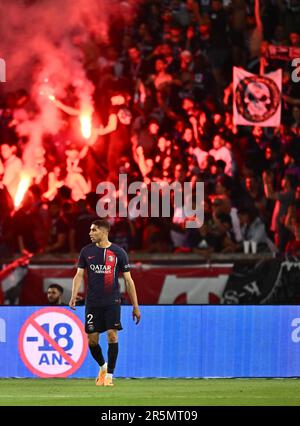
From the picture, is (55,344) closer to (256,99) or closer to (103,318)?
(103,318)

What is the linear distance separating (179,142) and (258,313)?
575 cm

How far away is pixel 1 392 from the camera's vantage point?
12859 mm

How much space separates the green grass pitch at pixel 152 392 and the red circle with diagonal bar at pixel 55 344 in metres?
0.35

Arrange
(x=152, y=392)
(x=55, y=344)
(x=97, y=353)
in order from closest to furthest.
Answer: (x=152, y=392) → (x=97, y=353) → (x=55, y=344)

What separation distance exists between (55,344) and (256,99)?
7067 mm

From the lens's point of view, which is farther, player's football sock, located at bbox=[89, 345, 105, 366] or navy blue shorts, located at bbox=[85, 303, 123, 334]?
player's football sock, located at bbox=[89, 345, 105, 366]

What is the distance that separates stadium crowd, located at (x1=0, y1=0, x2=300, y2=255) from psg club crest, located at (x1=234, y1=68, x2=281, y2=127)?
1.75 feet

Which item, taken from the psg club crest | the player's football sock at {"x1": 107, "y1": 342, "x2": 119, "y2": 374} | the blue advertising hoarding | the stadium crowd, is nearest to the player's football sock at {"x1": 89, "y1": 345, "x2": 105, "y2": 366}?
the player's football sock at {"x1": 107, "y1": 342, "x2": 119, "y2": 374}

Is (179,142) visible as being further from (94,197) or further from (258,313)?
(258,313)

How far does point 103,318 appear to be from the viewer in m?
13.5

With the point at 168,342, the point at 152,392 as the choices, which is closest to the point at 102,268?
the point at 152,392

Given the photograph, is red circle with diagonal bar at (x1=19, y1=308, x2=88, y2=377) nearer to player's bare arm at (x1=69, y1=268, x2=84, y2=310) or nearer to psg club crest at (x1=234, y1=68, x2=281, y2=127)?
player's bare arm at (x1=69, y1=268, x2=84, y2=310)

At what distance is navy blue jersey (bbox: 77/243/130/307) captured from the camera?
1339cm

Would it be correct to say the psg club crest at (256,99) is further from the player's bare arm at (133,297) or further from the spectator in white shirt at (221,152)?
the player's bare arm at (133,297)
